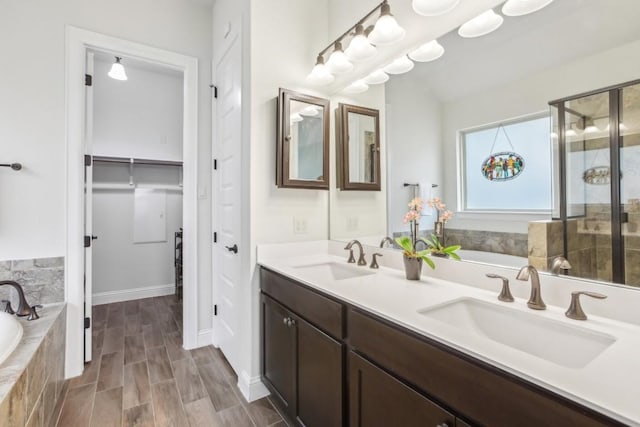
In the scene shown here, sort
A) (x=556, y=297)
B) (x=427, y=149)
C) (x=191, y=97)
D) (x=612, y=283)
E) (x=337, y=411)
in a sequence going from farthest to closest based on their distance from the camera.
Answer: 1. (x=191, y=97)
2. (x=427, y=149)
3. (x=337, y=411)
4. (x=556, y=297)
5. (x=612, y=283)

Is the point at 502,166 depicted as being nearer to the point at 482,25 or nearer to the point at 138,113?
the point at 482,25

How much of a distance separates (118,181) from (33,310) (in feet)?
7.39

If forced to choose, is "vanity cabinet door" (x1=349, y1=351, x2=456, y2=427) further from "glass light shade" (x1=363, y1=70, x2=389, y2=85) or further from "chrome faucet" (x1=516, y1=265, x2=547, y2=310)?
"glass light shade" (x1=363, y1=70, x2=389, y2=85)

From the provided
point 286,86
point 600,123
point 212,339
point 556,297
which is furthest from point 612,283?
point 212,339

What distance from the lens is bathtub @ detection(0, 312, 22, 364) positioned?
1467 mm

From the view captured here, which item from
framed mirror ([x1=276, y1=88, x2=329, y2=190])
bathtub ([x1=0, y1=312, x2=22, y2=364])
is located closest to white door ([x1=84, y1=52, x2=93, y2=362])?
bathtub ([x1=0, y1=312, x2=22, y2=364])

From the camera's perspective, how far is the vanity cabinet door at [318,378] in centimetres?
128

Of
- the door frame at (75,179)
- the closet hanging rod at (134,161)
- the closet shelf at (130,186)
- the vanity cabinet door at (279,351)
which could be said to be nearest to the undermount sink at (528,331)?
the vanity cabinet door at (279,351)

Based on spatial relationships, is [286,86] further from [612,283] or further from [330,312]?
[612,283]

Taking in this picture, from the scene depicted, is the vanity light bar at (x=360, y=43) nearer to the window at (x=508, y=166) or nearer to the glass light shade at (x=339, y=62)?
the glass light shade at (x=339, y=62)

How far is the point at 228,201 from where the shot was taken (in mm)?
2418

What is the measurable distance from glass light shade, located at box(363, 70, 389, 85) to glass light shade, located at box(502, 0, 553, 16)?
724mm

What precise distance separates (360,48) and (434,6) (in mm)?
499

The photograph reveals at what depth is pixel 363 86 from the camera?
2.09m
